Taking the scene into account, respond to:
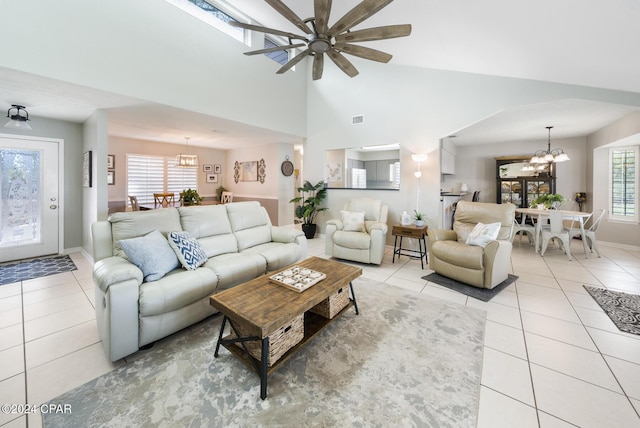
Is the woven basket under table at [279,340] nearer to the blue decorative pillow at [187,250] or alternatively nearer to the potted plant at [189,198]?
the blue decorative pillow at [187,250]

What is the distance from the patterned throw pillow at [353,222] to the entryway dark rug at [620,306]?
9.59ft

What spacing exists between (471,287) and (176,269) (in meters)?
3.47

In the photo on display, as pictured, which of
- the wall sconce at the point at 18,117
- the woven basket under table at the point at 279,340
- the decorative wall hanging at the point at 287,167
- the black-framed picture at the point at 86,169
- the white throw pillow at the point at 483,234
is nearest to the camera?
the woven basket under table at the point at 279,340

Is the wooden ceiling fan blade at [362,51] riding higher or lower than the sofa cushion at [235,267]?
higher

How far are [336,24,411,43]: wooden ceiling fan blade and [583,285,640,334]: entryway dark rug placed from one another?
10.9ft

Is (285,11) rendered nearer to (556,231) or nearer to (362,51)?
(362,51)

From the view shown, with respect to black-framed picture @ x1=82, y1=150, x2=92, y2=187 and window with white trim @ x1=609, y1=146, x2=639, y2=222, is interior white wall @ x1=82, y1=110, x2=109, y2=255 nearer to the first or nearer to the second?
black-framed picture @ x1=82, y1=150, x2=92, y2=187

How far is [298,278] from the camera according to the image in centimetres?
217

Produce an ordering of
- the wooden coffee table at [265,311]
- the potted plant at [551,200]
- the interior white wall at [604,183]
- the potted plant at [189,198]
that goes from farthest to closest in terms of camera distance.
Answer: the potted plant at [189,198], the potted plant at [551,200], the interior white wall at [604,183], the wooden coffee table at [265,311]

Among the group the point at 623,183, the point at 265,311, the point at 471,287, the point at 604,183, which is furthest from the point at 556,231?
the point at 265,311

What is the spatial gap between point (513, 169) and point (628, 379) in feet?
19.7

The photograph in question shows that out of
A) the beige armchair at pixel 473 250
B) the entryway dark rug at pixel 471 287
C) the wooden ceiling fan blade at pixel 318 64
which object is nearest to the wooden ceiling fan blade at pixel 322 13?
the wooden ceiling fan blade at pixel 318 64

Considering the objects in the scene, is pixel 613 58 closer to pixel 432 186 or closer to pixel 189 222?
pixel 432 186

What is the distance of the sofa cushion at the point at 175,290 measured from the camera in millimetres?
1917
